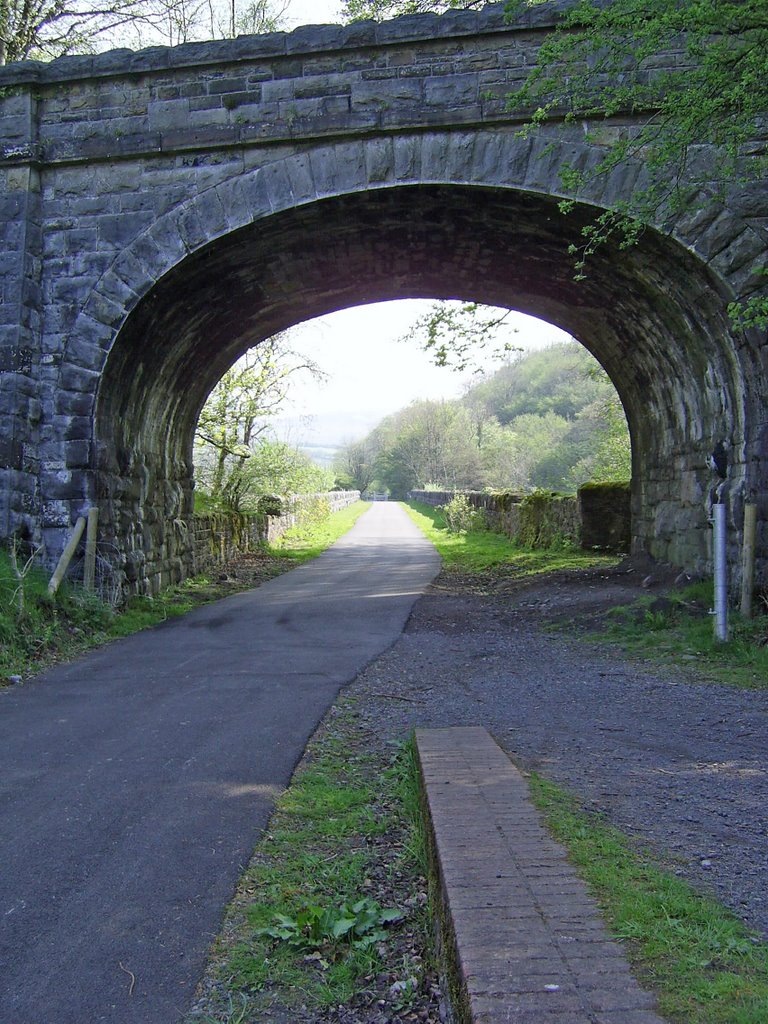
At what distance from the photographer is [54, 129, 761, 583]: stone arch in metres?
8.80

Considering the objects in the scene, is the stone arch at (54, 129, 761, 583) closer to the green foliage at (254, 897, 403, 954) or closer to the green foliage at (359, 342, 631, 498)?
the green foliage at (254, 897, 403, 954)

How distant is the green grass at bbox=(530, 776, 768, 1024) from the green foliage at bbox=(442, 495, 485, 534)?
77.6ft

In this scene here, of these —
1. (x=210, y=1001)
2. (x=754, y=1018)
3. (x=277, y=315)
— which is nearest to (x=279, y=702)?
(x=210, y=1001)

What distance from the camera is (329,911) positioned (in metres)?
2.90

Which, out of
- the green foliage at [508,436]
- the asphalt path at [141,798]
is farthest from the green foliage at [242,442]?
the green foliage at [508,436]

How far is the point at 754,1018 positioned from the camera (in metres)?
1.92

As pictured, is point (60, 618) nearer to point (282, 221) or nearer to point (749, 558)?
point (282, 221)

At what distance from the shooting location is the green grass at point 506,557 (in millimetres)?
14475

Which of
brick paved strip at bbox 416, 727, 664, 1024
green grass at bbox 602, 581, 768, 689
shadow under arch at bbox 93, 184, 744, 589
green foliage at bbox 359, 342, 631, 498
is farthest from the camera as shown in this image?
green foliage at bbox 359, 342, 631, 498

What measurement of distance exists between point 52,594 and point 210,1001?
701 cm

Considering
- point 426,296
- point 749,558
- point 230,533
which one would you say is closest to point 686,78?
point 749,558

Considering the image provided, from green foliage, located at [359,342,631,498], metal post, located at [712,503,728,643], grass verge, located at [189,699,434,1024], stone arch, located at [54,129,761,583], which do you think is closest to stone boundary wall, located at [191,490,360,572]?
stone arch, located at [54,129,761,583]

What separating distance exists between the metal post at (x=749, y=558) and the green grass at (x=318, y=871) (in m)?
5.01

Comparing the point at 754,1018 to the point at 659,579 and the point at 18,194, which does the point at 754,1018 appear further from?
the point at 18,194
